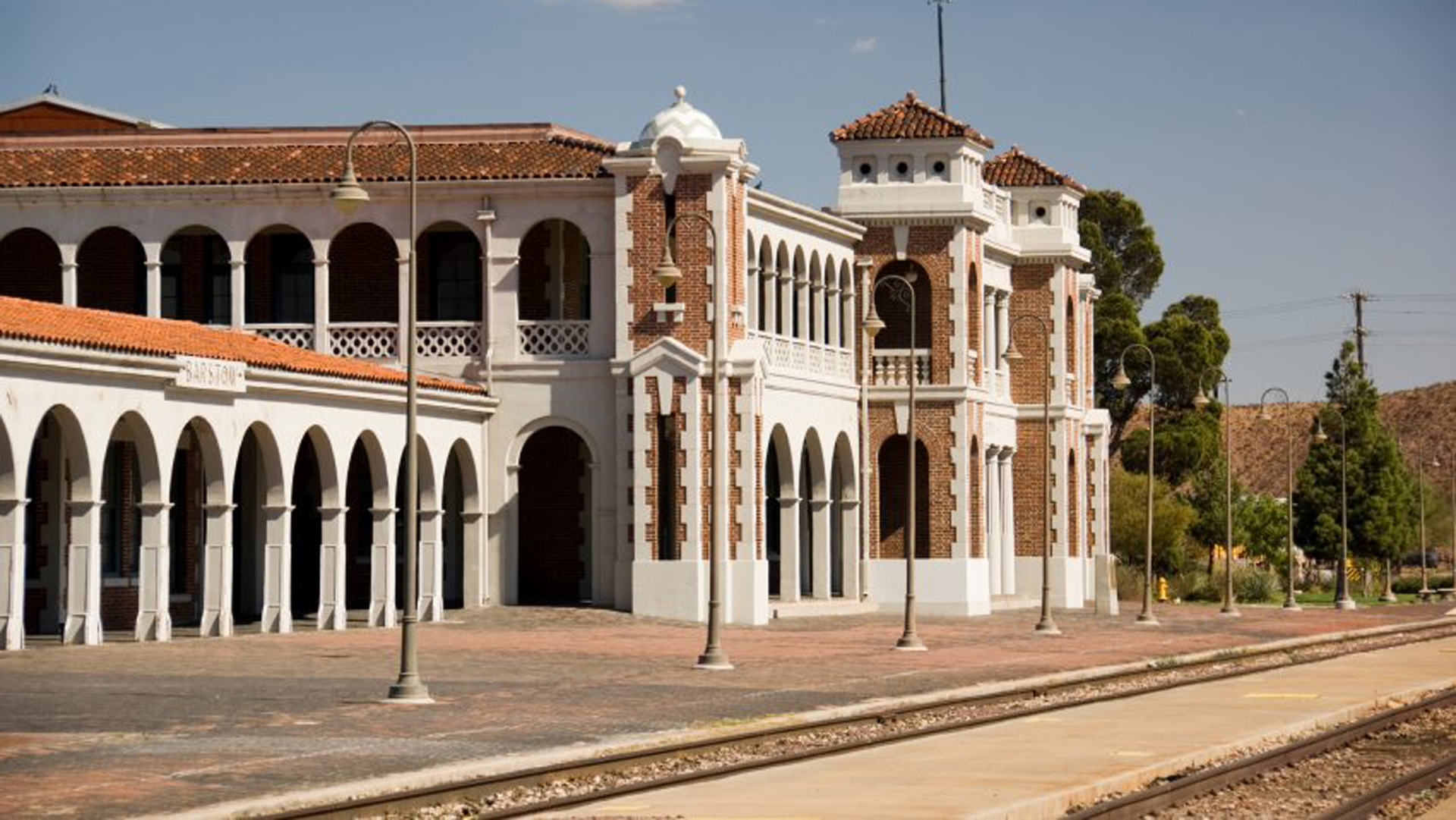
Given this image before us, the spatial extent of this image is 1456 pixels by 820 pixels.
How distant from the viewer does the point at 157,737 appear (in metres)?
24.3

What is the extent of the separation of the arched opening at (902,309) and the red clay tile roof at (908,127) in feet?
10.4

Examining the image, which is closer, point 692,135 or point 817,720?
point 817,720

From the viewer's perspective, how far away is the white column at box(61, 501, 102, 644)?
37781 mm

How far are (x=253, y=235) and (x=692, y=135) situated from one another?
963cm

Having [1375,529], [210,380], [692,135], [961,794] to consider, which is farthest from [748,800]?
[1375,529]

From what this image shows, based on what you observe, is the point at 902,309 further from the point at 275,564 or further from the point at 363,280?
the point at 275,564

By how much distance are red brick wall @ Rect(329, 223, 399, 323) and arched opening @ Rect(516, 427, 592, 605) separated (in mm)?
4303

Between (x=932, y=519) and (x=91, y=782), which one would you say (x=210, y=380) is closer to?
(x=91, y=782)

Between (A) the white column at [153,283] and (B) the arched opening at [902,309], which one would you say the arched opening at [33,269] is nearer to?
(A) the white column at [153,283]

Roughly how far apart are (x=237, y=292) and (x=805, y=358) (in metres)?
13.5

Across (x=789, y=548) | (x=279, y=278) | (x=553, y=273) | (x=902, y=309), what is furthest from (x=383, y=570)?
(x=902, y=309)

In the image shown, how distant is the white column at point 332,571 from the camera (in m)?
45.4

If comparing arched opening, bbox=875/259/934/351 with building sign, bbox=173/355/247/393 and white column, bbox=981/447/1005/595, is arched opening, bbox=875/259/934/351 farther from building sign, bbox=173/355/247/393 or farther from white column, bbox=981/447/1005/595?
building sign, bbox=173/355/247/393

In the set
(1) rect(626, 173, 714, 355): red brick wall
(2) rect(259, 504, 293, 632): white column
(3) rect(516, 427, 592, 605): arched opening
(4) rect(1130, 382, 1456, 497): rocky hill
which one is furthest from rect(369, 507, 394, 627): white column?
(4) rect(1130, 382, 1456, 497): rocky hill
